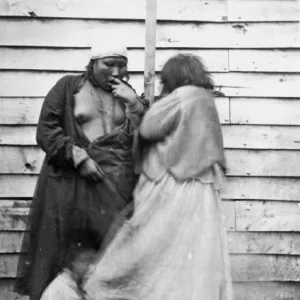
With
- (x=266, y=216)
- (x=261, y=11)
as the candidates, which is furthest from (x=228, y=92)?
(x=266, y=216)

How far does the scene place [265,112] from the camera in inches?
228

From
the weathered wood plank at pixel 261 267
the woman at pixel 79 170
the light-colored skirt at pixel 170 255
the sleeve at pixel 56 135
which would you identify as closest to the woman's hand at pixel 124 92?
the woman at pixel 79 170

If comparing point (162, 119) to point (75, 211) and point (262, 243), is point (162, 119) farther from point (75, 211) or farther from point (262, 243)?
point (262, 243)

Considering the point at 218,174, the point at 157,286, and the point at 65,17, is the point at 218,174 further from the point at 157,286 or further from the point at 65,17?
the point at 65,17

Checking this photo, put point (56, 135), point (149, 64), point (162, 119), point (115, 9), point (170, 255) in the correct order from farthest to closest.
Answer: point (115, 9) → point (149, 64) → point (56, 135) → point (162, 119) → point (170, 255)

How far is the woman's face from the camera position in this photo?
4672 millimetres

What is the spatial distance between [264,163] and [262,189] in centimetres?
18

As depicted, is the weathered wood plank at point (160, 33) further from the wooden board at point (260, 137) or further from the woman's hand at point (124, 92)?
the woman's hand at point (124, 92)

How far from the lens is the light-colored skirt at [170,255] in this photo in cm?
437

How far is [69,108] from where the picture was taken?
15.4 feet

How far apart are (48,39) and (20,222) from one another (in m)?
1.25

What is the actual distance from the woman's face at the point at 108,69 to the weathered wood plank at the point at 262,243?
1.57m

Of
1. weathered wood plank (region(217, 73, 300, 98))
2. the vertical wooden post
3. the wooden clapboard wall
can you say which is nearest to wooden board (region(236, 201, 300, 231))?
the wooden clapboard wall

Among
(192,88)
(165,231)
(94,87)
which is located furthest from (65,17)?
(165,231)
